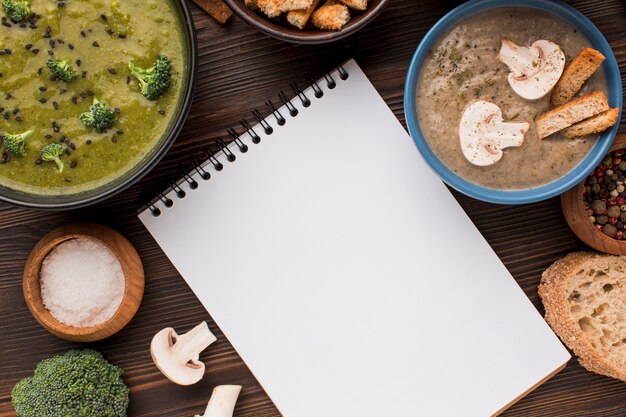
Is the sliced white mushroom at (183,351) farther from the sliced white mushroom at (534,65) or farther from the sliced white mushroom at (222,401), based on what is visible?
the sliced white mushroom at (534,65)

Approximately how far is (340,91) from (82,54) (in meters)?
0.93

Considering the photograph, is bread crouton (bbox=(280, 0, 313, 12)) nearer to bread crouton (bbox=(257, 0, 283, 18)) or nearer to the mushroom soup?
bread crouton (bbox=(257, 0, 283, 18))

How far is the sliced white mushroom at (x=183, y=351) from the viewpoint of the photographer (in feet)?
8.45

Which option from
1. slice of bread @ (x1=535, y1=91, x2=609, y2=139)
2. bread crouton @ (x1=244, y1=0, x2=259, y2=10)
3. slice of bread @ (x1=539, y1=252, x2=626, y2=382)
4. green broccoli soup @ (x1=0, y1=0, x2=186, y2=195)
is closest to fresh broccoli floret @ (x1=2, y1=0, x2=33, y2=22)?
green broccoli soup @ (x1=0, y1=0, x2=186, y2=195)

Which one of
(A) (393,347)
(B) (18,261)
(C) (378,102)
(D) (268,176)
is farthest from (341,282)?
(B) (18,261)

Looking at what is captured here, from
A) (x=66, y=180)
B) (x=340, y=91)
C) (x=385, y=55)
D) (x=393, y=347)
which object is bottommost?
(x=393, y=347)

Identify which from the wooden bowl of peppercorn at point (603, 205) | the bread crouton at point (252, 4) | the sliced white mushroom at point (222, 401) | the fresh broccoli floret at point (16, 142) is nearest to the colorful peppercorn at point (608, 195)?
the wooden bowl of peppercorn at point (603, 205)

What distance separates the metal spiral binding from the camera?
8.47 feet

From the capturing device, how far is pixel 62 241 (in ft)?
8.29

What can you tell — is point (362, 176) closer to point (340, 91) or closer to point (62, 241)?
point (340, 91)

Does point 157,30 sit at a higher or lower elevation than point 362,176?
higher

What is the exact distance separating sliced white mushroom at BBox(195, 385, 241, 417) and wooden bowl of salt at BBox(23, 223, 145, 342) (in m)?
0.45

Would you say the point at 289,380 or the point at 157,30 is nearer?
the point at 157,30

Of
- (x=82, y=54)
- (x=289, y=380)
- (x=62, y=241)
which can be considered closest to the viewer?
(x=82, y=54)
